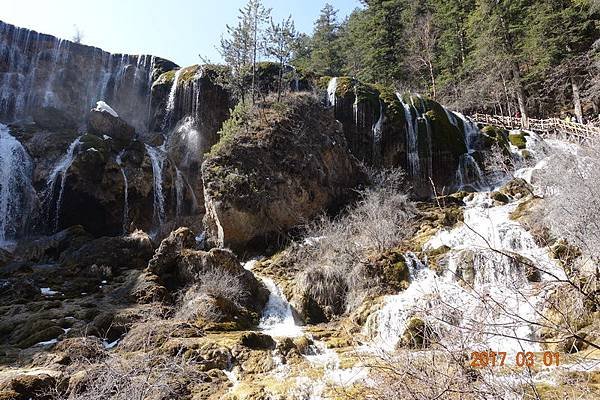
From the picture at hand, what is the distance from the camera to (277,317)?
13.1 meters

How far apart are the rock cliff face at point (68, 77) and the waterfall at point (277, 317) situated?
18.3 meters

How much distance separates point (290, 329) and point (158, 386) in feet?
22.1

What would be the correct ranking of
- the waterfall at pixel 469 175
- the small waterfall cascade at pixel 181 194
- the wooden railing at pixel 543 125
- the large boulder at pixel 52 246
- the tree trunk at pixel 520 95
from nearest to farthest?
the large boulder at pixel 52 246, the waterfall at pixel 469 175, the small waterfall cascade at pixel 181 194, the wooden railing at pixel 543 125, the tree trunk at pixel 520 95

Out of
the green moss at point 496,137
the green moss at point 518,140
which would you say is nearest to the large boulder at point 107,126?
the green moss at point 496,137

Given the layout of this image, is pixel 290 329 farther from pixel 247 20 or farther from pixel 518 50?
pixel 518 50

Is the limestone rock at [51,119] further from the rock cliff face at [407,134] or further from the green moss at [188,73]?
the rock cliff face at [407,134]

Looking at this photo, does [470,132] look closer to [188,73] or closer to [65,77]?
[188,73]

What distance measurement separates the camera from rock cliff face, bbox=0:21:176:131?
27578 millimetres

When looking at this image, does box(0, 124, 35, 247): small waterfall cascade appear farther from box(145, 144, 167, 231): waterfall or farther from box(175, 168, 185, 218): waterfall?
box(175, 168, 185, 218): waterfall

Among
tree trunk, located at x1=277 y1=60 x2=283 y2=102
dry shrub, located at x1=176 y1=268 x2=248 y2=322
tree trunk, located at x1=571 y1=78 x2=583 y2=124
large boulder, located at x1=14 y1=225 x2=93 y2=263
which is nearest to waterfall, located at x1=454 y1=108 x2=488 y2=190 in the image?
tree trunk, located at x1=571 y1=78 x2=583 y2=124

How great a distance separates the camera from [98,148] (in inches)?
862

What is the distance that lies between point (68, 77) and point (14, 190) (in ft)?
37.9

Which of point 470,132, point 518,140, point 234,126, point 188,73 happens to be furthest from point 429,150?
point 188,73

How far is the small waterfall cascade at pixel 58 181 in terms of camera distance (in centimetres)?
2030
